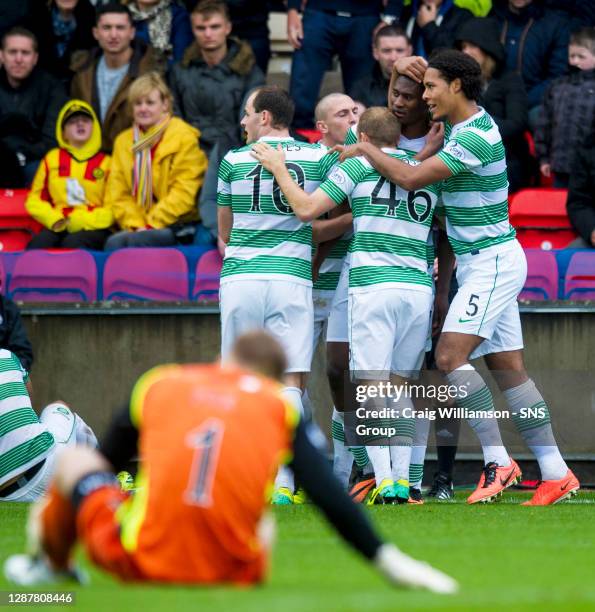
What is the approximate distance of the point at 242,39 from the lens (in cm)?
1320

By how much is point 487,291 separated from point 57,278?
4.29 m

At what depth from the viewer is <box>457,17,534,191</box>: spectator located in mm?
11789

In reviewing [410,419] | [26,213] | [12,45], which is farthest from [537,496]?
[12,45]

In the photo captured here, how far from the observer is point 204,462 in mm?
4277

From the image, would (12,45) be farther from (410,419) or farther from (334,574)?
(334,574)

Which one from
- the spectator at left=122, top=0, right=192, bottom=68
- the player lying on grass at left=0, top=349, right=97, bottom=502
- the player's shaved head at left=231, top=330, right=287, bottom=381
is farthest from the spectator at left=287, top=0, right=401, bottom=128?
the player's shaved head at left=231, top=330, right=287, bottom=381

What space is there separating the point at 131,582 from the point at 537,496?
15.1 ft

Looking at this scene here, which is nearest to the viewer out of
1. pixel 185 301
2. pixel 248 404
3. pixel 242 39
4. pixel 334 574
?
pixel 248 404

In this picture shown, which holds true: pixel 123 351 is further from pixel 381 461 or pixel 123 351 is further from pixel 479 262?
pixel 479 262

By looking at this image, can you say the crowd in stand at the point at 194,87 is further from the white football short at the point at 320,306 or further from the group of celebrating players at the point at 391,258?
the group of celebrating players at the point at 391,258

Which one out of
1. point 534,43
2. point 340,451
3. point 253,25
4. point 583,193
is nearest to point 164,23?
point 253,25

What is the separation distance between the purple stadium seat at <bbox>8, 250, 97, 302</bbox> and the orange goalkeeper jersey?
284 inches

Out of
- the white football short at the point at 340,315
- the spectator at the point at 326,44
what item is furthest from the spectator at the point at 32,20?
the white football short at the point at 340,315

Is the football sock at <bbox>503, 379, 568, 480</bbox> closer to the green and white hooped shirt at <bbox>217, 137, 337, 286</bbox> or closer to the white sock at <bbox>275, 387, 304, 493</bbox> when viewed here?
the white sock at <bbox>275, 387, 304, 493</bbox>
